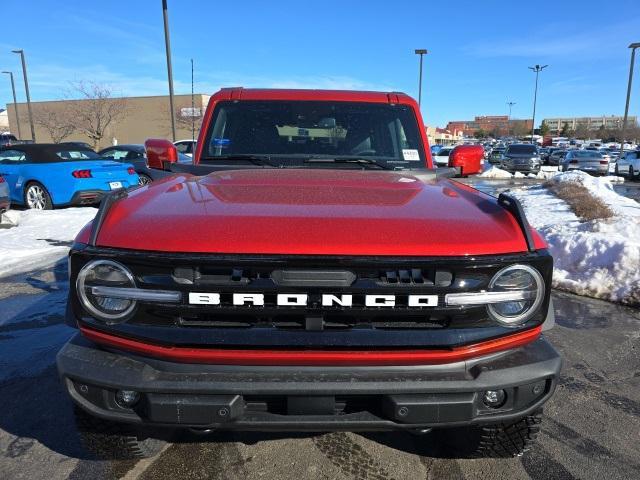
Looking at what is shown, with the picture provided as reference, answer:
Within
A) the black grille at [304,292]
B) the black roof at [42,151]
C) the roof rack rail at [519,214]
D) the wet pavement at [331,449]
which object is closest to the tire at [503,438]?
the wet pavement at [331,449]

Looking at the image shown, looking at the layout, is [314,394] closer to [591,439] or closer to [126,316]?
[126,316]

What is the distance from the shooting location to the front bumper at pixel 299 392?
1.80m

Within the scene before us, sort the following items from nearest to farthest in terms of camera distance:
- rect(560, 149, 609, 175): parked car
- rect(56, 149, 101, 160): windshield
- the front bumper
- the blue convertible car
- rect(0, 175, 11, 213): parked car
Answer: the front bumper
rect(0, 175, 11, 213): parked car
the blue convertible car
rect(56, 149, 101, 160): windshield
rect(560, 149, 609, 175): parked car

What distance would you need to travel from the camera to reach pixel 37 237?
816 cm

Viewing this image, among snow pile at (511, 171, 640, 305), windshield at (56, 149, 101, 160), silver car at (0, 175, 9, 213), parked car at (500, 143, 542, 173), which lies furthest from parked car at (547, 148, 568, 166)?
silver car at (0, 175, 9, 213)

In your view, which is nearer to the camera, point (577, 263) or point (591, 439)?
point (591, 439)

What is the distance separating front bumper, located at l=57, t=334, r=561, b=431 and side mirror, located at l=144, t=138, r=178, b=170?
6.32 feet

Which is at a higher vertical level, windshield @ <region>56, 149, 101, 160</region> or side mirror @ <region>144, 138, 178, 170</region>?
side mirror @ <region>144, 138, 178, 170</region>

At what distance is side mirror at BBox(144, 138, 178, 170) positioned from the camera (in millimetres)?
3544

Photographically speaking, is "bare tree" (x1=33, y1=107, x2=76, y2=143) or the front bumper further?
"bare tree" (x1=33, y1=107, x2=76, y2=143)

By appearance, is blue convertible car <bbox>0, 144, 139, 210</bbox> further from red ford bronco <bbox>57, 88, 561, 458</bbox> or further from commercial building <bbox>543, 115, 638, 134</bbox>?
commercial building <bbox>543, 115, 638, 134</bbox>

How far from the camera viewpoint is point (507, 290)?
1926 mm

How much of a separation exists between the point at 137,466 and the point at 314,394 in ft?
4.13

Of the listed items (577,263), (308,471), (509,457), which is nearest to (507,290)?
(509,457)
